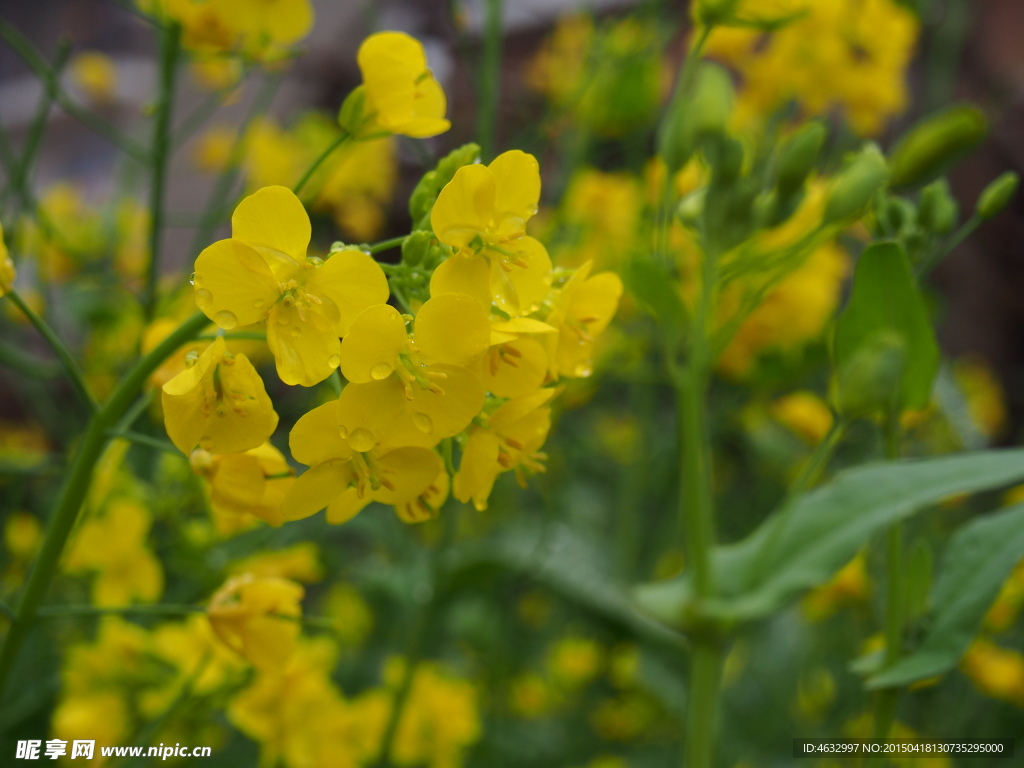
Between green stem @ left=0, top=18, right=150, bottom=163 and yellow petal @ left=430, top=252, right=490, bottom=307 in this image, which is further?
green stem @ left=0, top=18, right=150, bottom=163

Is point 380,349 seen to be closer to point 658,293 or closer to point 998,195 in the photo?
point 658,293

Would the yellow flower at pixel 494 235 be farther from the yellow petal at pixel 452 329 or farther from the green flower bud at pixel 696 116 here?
the green flower bud at pixel 696 116

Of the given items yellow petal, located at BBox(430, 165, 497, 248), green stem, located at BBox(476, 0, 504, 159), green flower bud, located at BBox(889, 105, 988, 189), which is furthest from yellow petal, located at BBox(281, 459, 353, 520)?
green stem, located at BBox(476, 0, 504, 159)

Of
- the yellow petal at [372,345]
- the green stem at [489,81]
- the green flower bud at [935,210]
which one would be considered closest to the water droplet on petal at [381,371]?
the yellow petal at [372,345]

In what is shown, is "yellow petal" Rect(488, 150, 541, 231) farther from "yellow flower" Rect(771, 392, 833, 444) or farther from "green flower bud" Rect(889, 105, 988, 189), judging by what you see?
"yellow flower" Rect(771, 392, 833, 444)

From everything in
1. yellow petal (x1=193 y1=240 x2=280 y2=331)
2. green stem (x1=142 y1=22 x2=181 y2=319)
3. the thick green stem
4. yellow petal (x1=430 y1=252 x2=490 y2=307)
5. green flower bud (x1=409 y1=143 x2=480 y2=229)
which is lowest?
the thick green stem

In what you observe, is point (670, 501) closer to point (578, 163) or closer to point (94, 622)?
point (578, 163)
